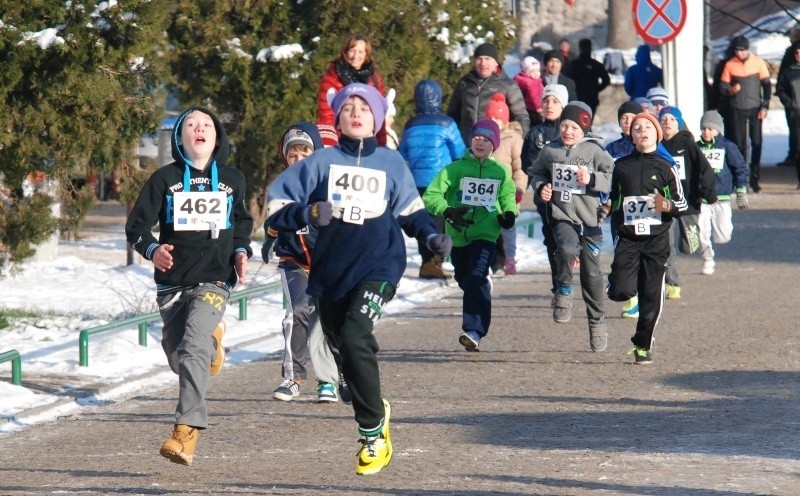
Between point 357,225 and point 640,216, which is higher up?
point 357,225

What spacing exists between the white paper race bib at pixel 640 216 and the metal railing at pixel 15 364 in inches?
158

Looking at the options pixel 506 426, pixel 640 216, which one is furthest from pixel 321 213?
pixel 640 216

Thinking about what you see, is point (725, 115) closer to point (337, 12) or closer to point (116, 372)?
point (337, 12)

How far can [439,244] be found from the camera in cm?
782

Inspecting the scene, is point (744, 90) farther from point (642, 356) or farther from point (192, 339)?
point (192, 339)

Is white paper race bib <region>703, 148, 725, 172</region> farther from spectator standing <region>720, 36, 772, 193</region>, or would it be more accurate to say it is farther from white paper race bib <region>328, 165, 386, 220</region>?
white paper race bib <region>328, 165, 386, 220</region>

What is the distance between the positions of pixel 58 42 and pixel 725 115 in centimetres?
1406

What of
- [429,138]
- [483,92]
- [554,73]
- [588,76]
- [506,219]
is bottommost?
[506,219]

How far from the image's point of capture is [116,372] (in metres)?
11.4

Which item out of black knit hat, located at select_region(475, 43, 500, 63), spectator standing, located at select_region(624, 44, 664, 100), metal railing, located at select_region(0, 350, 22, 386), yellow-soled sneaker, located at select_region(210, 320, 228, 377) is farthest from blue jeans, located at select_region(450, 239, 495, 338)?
spectator standing, located at select_region(624, 44, 664, 100)

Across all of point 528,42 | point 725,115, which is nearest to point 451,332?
point 725,115

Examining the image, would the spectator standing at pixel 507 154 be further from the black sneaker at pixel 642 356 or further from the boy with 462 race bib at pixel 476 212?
the black sneaker at pixel 642 356

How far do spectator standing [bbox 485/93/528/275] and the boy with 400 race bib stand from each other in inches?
246

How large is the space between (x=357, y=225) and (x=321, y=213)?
360 millimetres
